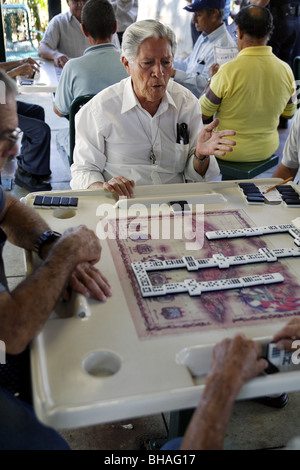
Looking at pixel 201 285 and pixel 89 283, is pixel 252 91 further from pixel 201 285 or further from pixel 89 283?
pixel 89 283

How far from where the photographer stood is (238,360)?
117 centimetres

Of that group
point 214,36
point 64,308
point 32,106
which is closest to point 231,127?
point 214,36

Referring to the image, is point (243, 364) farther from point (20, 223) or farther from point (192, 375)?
point (20, 223)

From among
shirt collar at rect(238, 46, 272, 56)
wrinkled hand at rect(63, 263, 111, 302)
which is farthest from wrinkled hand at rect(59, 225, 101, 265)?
shirt collar at rect(238, 46, 272, 56)

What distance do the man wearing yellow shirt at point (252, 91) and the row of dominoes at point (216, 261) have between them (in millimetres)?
1695

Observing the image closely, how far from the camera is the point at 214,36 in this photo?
413cm

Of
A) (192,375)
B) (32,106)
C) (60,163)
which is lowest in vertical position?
(60,163)

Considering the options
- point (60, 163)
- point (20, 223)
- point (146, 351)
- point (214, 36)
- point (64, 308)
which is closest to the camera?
point (146, 351)

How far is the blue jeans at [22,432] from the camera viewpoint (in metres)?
1.30

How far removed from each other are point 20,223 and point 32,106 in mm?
2788

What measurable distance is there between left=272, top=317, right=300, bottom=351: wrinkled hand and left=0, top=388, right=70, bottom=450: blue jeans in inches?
26.0

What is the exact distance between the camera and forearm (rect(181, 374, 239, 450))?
105 cm

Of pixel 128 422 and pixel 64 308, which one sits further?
pixel 128 422
